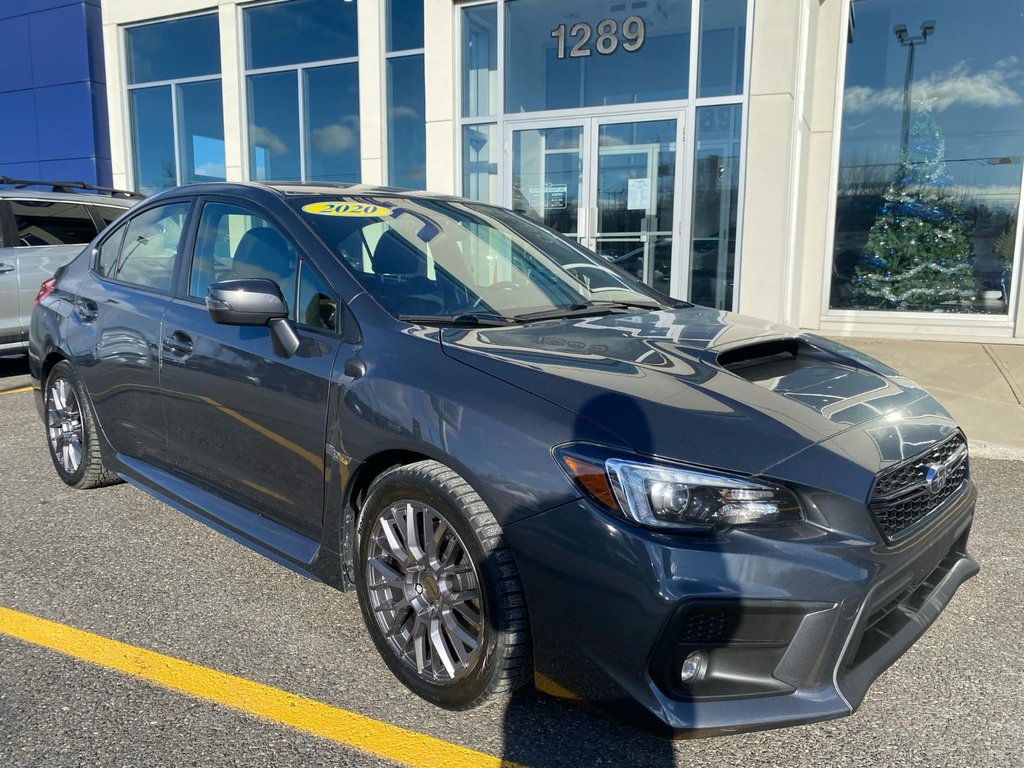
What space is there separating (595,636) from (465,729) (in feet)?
2.04

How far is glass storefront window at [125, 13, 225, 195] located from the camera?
521 inches

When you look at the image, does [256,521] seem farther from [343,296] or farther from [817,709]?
[817,709]

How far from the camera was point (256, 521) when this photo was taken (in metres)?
3.07

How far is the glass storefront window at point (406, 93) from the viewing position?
442 inches

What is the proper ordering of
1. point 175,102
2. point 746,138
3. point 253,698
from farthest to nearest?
point 175,102
point 746,138
point 253,698

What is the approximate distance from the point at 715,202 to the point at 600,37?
2577 mm

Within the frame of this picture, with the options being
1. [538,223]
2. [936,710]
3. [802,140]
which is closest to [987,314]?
[802,140]

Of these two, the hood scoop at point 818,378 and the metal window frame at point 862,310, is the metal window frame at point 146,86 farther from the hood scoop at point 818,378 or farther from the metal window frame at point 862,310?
the hood scoop at point 818,378

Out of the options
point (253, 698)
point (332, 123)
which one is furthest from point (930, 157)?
point (253, 698)

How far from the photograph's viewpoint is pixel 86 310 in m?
4.11

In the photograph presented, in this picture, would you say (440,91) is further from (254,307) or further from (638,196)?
(254,307)

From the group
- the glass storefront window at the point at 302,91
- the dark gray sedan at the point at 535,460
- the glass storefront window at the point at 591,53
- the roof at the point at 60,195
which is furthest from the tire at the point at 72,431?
the glass storefront window at the point at 302,91

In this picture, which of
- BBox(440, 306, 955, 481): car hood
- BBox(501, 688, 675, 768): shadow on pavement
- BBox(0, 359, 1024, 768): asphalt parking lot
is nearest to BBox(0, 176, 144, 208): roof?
BBox(0, 359, 1024, 768): asphalt parking lot

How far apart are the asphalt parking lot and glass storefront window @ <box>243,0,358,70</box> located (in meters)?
10.00
